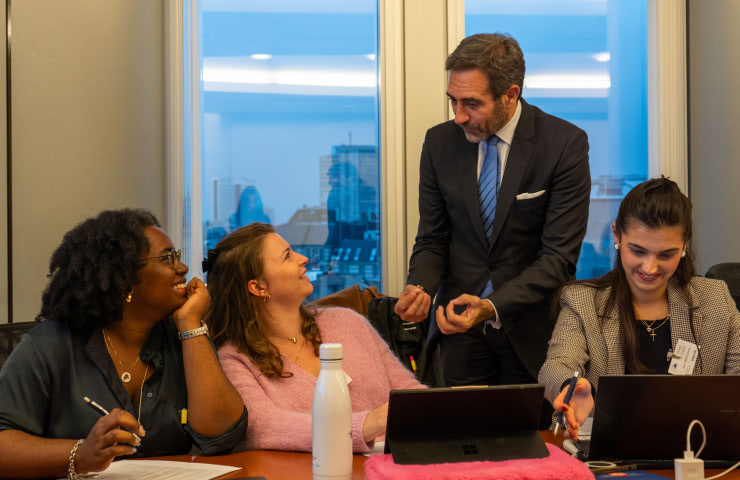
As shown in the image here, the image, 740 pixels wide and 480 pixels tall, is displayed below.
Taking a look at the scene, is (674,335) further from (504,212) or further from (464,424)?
(464,424)

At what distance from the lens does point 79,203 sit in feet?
10.2

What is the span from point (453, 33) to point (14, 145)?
84.5 inches

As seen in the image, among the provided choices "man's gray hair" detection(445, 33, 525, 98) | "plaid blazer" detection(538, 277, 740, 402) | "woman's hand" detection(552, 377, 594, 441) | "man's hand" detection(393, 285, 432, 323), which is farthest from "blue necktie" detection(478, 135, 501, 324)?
"woman's hand" detection(552, 377, 594, 441)

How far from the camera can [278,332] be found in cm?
223

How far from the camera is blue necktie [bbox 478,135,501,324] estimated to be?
8.39ft

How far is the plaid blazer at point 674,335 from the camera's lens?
2105mm

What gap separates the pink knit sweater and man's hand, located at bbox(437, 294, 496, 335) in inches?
7.6

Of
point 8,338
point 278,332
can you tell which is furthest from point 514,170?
point 8,338

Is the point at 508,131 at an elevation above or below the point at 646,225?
above

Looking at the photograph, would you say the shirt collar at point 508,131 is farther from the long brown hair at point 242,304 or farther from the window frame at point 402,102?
the window frame at point 402,102

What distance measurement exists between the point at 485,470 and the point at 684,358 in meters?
1.02

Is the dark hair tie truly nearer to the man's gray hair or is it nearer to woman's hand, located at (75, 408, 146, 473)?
woman's hand, located at (75, 408, 146, 473)

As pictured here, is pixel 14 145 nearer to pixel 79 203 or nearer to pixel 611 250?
pixel 79 203

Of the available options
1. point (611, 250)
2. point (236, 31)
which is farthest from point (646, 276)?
point (236, 31)
